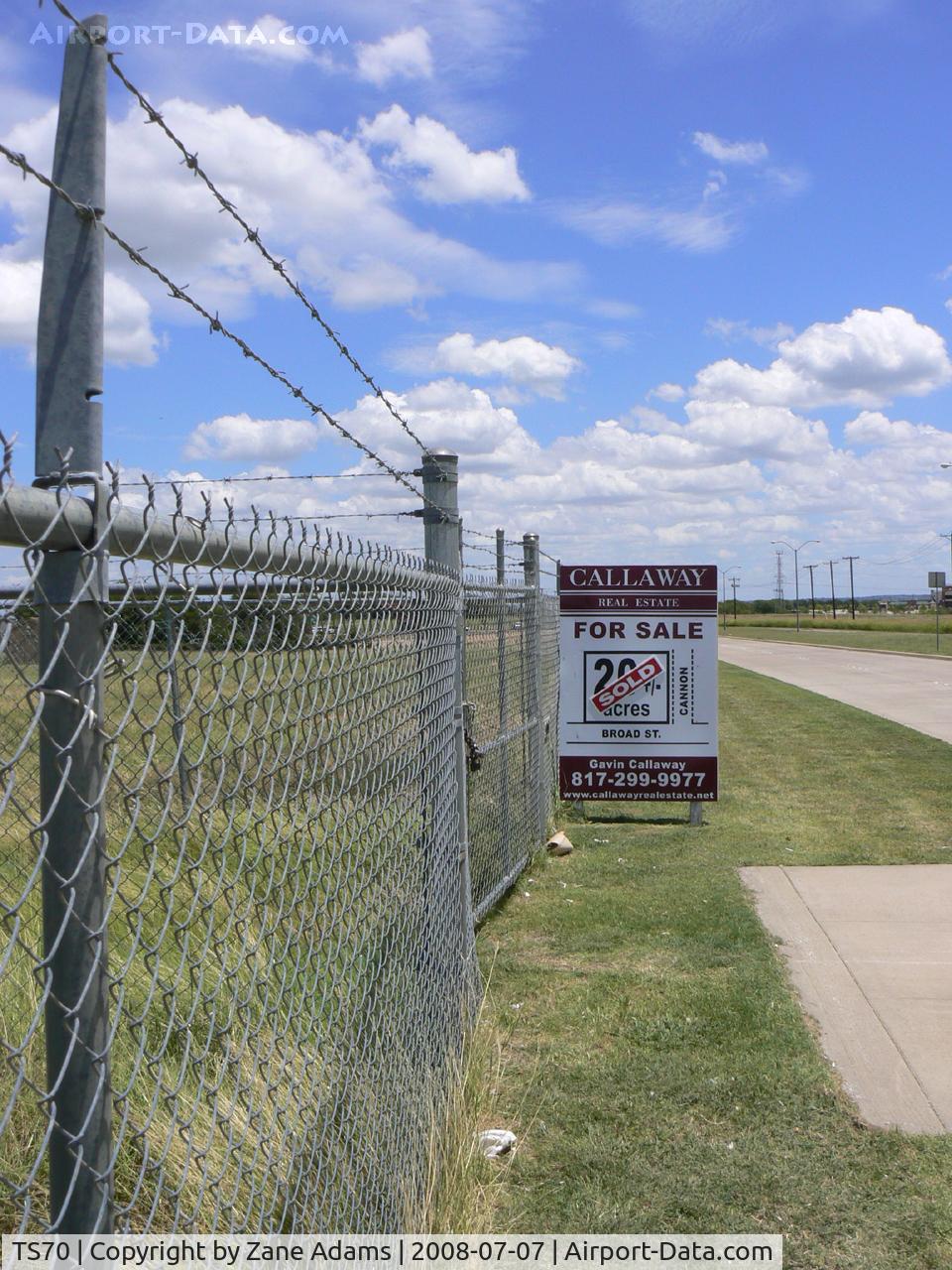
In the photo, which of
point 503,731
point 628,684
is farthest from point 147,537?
point 628,684

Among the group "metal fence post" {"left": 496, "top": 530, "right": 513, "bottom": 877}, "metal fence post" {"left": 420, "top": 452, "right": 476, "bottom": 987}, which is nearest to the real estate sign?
"metal fence post" {"left": 496, "top": 530, "right": 513, "bottom": 877}

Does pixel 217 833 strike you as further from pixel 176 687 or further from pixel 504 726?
pixel 176 687

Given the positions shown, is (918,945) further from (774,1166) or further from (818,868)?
(774,1166)

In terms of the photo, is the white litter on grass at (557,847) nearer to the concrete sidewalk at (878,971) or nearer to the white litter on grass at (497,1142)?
the concrete sidewalk at (878,971)

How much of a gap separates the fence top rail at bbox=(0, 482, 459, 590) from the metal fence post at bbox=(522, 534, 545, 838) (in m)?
5.65

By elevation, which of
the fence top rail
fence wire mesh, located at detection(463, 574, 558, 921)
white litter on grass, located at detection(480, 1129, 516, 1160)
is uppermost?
the fence top rail

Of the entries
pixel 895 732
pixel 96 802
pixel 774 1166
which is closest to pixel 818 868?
pixel 774 1166

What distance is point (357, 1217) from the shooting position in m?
2.98

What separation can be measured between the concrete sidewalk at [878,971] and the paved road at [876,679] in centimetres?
797

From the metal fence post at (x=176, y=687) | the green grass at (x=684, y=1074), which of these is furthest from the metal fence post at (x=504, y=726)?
the metal fence post at (x=176, y=687)

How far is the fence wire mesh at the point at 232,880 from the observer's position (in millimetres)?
1638

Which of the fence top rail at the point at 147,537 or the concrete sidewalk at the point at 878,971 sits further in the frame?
the concrete sidewalk at the point at 878,971

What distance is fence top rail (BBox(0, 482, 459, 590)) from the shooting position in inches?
57.8

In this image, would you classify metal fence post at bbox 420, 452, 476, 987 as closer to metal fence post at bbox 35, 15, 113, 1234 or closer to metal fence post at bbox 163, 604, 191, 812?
metal fence post at bbox 163, 604, 191, 812
